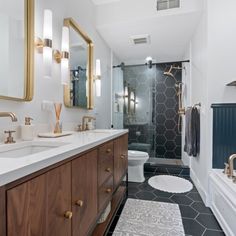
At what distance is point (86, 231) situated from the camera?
1036 millimetres

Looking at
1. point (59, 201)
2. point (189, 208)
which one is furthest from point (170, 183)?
point (59, 201)

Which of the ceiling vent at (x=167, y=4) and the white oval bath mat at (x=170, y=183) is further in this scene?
the white oval bath mat at (x=170, y=183)

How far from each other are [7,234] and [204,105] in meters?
2.26

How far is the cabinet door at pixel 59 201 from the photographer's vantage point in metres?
0.71

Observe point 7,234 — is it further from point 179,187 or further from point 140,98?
point 140,98

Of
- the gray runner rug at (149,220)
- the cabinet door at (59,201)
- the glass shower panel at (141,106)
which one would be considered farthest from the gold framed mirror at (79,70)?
the glass shower panel at (141,106)

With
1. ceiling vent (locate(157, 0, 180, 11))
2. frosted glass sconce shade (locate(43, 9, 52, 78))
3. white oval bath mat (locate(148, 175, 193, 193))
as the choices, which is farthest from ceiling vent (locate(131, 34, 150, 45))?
white oval bath mat (locate(148, 175, 193, 193))

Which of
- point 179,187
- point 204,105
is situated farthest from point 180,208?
point 204,105

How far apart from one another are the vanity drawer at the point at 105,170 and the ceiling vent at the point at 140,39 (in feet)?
6.94

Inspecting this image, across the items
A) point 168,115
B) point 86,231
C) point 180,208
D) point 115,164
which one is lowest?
point 180,208

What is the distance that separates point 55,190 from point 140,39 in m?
2.76

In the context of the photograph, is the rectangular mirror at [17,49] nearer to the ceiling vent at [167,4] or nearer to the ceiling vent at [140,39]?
the ceiling vent at [167,4]

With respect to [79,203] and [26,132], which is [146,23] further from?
[79,203]

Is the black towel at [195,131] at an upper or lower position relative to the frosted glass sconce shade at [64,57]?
lower
